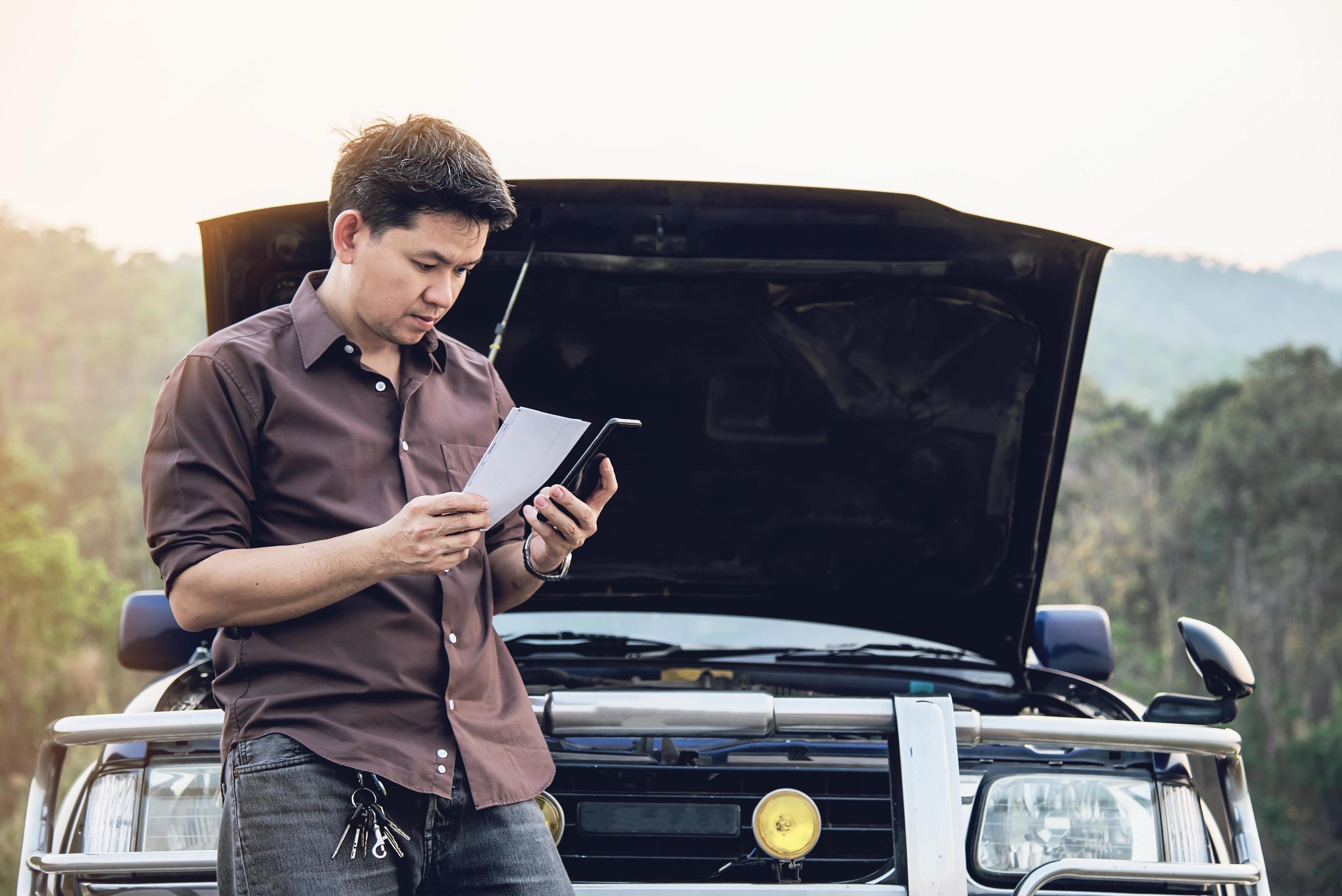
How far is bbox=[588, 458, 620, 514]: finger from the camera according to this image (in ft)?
7.03

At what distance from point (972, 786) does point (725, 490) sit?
1128 mm

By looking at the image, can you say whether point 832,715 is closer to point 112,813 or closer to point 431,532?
point 431,532

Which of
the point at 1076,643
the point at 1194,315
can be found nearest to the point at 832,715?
the point at 1076,643

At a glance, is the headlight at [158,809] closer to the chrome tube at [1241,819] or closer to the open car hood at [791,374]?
the open car hood at [791,374]

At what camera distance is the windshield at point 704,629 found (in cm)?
350

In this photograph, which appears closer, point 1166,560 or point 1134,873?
point 1134,873

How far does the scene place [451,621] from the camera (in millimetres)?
1956

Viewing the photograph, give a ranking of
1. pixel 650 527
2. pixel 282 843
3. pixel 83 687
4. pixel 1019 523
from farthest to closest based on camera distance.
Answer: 1. pixel 83 687
2. pixel 650 527
3. pixel 1019 523
4. pixel 282 843

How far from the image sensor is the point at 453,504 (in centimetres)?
178

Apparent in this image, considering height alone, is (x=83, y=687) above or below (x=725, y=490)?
above

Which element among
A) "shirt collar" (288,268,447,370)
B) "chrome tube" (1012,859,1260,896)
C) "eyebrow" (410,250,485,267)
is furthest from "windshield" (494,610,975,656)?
"eyebrow" (410,250,485,267)

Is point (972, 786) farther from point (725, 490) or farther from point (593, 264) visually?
point (593, 264)

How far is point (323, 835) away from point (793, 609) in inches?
80.1

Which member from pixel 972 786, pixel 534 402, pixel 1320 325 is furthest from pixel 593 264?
pixel 1320 325
